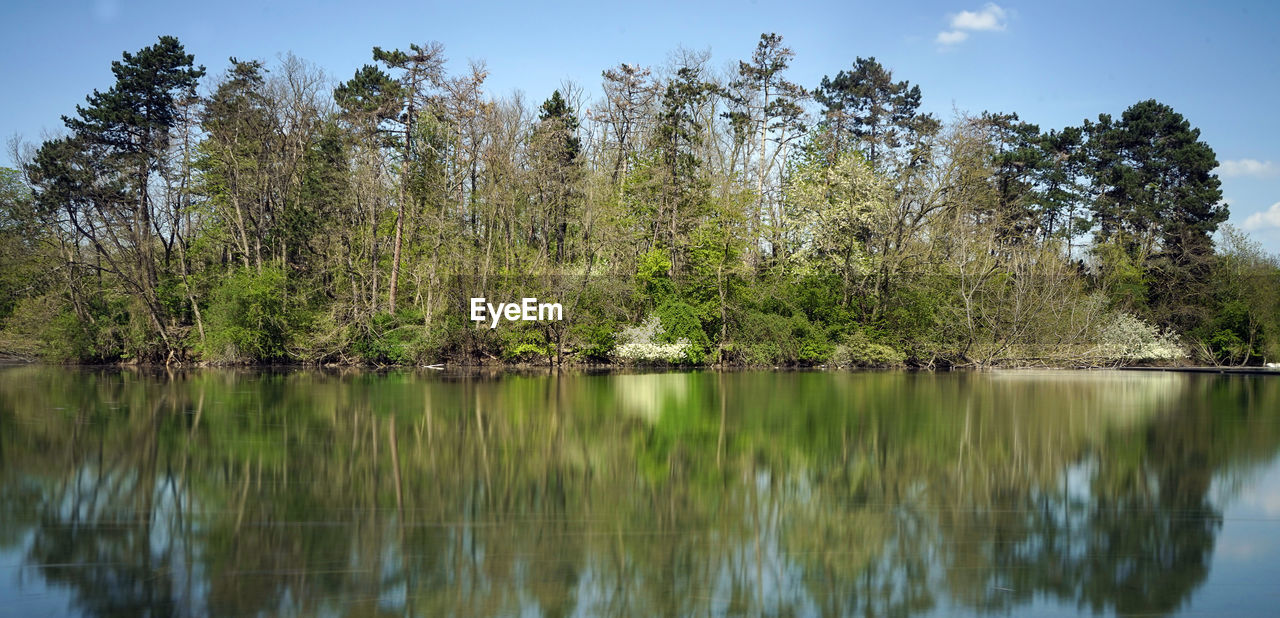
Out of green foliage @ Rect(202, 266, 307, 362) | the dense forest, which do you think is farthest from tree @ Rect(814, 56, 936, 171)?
green foliage @ Rect(202, 266, 307, 362)

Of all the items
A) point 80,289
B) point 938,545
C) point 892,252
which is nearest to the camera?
point 938,545

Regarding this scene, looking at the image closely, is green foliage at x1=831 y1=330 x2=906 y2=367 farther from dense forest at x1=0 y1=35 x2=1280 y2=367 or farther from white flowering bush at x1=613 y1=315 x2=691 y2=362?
white flowering bush at x1=613 y1=315 x2=691 y2=362

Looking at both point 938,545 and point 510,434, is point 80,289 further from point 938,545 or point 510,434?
point 938,545

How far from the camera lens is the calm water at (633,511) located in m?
7.01

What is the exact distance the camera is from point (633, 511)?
9.67 m

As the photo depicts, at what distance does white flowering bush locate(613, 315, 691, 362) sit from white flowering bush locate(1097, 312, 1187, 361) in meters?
19.8

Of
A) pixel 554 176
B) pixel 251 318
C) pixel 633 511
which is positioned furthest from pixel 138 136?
pixel 633 511

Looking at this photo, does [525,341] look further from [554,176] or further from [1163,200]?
[1163,200]

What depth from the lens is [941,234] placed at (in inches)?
1558

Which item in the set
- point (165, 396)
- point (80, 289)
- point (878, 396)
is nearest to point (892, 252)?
point (878, 396)

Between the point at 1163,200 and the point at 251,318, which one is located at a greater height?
the point at 1163,200

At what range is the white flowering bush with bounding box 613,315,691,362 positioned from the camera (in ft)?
121

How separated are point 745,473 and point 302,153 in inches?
1365

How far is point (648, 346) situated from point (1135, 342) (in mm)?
24452
